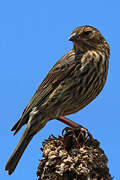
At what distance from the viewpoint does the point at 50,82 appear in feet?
22.3

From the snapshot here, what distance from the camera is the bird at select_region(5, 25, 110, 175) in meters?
6.57

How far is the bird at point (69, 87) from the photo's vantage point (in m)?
6.57

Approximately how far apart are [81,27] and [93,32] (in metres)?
0.24

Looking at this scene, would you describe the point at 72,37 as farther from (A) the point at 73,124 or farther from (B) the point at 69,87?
(A) the point at 73,124

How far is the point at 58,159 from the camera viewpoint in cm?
507

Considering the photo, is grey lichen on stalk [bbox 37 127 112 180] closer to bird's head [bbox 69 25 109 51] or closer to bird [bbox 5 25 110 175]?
bird [bbox 5 25 110 175]

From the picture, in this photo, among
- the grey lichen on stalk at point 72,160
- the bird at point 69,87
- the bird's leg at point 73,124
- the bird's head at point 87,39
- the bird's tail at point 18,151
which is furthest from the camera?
the bird's head at point 87,39

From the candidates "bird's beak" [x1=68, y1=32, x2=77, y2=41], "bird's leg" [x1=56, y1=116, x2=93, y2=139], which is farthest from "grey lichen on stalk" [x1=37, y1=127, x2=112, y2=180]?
"bird's beak" [x1=68, y1=32, x2=77, y2=41]

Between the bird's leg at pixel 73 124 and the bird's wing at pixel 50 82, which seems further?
the bird's wing at pixel 50 82

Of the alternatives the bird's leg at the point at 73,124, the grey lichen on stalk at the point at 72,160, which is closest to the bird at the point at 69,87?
the bird's leg at the point at 73,124

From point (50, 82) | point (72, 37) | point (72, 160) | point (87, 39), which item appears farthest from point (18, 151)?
point (87, 39)

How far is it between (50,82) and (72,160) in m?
2.09

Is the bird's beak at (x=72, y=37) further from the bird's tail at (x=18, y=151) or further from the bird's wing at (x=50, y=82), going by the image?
the bird's tail at (x=18, y=151)

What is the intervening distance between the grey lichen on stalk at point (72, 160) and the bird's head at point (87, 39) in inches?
73.3
